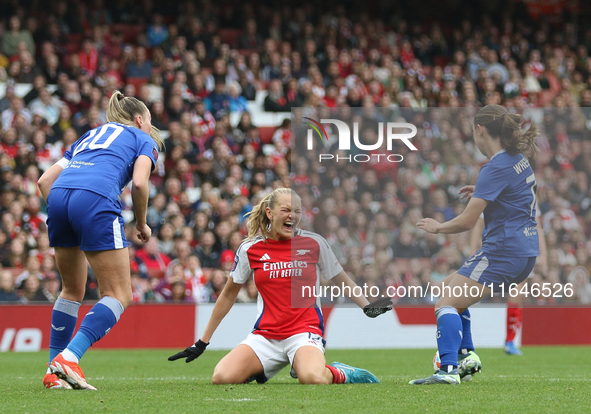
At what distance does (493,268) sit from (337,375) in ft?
4.12

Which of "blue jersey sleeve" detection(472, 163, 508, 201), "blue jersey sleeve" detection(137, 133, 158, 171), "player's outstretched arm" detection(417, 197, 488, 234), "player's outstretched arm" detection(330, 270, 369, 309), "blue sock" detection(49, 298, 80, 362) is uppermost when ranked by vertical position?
"blue jersey sleeve" detection(137, 133, 158, 171)

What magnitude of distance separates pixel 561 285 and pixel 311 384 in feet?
9.79

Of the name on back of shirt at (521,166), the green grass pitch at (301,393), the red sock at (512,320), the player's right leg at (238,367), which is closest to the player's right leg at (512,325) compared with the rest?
the red sock at (512,320)

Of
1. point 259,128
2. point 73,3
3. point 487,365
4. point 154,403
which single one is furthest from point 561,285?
point 73,3

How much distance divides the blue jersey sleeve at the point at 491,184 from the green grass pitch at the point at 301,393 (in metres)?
1.25

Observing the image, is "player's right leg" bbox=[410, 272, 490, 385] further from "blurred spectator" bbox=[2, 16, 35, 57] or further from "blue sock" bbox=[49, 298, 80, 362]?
"blurred spectator" bbox=[2, 16, 35, 57]

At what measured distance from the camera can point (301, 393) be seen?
184 inches

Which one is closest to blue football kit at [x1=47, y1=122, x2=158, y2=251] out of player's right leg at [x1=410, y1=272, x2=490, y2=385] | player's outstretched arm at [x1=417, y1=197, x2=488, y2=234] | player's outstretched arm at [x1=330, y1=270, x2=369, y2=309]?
player's outstretched arm at [x1=330, y1=270, x2=369, y2=309]

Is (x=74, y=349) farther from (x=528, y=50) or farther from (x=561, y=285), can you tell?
(x=528, y=50)

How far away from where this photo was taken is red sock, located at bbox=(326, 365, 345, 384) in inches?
209

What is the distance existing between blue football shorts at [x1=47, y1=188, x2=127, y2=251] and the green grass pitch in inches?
35.3

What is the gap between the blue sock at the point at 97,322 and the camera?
472 cm

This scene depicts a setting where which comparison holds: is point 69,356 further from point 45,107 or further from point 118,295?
point 45,107

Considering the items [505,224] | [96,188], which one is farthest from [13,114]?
[505,224]
